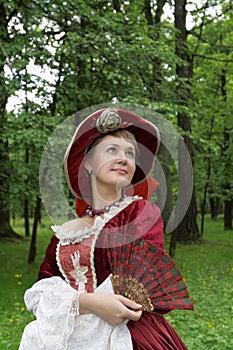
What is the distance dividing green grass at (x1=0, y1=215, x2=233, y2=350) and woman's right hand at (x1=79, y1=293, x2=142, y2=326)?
1.74 m

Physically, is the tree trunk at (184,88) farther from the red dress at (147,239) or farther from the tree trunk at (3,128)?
the red dress at (147,239)

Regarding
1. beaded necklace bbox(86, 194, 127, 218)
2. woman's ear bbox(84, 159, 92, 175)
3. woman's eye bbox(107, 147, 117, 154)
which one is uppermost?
woman's eye bbox(107, 147, 117, 154)

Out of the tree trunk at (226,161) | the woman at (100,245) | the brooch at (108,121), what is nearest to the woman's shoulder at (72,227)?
the woman at (100,245)

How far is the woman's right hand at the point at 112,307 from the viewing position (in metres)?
1.81

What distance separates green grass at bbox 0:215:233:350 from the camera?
5320 mm

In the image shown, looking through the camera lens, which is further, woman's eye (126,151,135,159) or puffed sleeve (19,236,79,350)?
woman's eye (126,151,135,159)

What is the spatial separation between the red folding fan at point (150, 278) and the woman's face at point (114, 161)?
29 cm

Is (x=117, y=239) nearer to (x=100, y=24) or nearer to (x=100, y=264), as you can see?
(x=100, y=264)

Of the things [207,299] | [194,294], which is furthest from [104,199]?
[194,294]

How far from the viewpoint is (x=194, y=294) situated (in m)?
7.84

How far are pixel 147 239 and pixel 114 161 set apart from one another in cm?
36

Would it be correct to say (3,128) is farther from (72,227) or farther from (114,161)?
(114,161)

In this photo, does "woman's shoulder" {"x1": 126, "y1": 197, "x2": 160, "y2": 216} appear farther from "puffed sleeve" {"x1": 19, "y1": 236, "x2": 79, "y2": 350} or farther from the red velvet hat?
"puffed sleeve" {"x1": 19, "y1": 236, "x2": 79, "y2": 350}

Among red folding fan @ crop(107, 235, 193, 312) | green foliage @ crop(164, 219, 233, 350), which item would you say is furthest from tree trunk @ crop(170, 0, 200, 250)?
red folding fan @ crop(107, 235, 193, 312)
